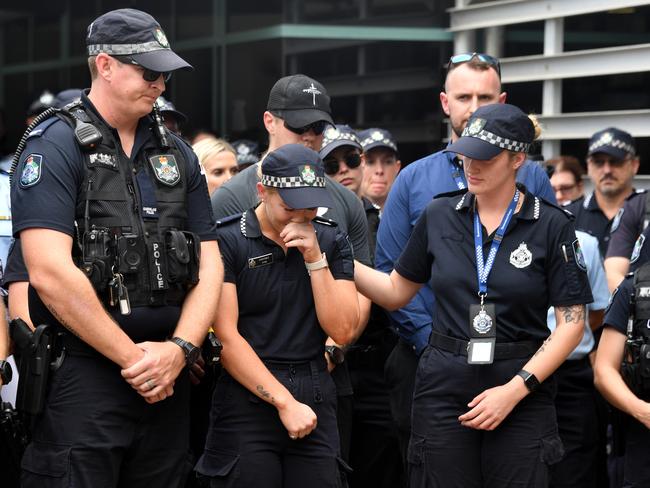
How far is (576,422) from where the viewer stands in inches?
218

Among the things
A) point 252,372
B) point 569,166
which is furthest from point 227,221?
point 569,166

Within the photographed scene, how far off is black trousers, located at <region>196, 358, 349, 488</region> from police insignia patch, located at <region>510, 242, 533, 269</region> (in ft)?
2.86

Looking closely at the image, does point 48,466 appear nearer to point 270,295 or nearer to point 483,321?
point 270,295

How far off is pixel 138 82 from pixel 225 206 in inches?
43.1

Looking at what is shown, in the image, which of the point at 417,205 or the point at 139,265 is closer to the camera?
the point at 139,265

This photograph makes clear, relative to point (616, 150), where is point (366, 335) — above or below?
below

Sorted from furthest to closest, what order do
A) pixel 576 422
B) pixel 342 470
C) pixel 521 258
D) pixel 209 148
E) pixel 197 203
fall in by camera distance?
pixel 209 148 < pixel 576 422 < pixel 342 470 < pixel 521 258 < pixel 197 203

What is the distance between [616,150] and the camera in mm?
7406

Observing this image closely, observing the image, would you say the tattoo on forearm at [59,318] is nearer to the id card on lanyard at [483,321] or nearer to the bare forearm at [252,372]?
the bare forearm at [252,372]

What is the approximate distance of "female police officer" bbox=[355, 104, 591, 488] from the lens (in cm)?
398

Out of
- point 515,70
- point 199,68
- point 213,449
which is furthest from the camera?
point 199,68

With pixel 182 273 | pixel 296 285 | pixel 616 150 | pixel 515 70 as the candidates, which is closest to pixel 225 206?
pixel 296 285

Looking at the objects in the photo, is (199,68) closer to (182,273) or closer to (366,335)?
(366,335)

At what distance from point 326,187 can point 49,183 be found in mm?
1580
